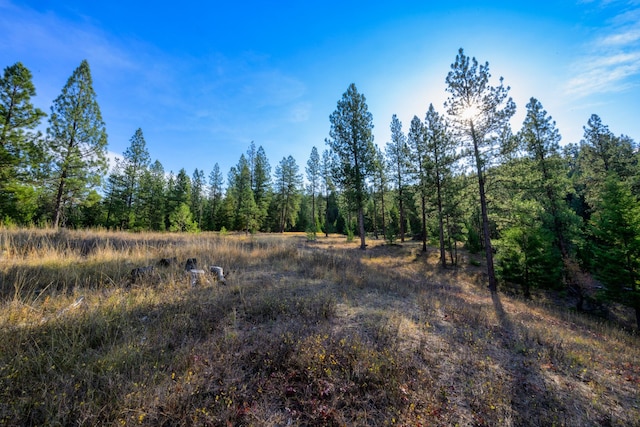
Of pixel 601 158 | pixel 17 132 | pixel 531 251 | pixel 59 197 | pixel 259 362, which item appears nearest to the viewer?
pixel 259 362

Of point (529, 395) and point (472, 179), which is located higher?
point (472, 179)

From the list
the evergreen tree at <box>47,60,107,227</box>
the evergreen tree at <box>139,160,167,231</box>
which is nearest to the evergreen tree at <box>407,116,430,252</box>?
the evergreen tree at <box>47,60,107,227</box>

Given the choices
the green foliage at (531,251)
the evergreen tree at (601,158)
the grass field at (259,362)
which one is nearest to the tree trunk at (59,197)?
the grass field at (259,362)

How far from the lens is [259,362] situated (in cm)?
295

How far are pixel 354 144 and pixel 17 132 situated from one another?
67.6ft

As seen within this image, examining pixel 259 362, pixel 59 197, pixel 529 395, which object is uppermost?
pixel 59 197

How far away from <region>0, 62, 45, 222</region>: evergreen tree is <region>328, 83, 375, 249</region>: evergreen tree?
60.6 ft

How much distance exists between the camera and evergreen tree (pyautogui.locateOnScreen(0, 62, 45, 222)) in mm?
11844

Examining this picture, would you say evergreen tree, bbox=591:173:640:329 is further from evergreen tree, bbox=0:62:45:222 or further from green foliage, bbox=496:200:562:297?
evergreen tree, bbox=0:62:45:222

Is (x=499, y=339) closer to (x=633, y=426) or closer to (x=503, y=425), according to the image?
(x=633, y=426)

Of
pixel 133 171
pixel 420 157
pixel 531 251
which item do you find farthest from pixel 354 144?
pixel 133 171

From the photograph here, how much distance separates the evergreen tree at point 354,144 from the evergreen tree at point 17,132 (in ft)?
60.6

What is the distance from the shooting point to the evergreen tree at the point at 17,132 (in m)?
11.8

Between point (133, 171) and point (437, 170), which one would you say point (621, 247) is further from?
point (133, 171)
